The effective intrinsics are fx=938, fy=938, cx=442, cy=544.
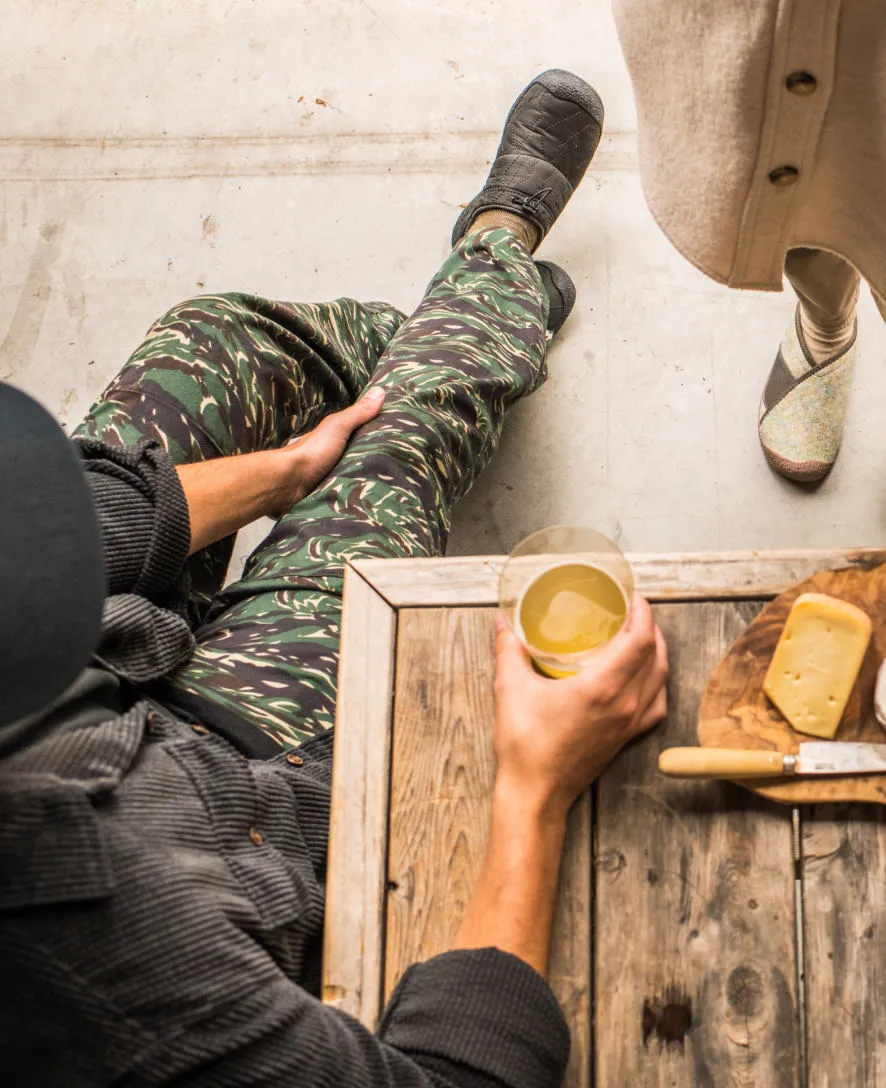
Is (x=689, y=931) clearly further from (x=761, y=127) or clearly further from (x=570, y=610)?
(x=761, y=127)

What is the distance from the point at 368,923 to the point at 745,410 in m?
1.07

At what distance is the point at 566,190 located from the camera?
1.55m

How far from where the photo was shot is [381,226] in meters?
1.67

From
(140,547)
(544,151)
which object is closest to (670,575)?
(140,547)

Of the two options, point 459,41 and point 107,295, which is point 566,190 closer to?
point 459,41

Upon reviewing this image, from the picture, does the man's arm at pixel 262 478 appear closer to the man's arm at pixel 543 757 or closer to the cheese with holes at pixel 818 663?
the man's arm at pixel 543 757

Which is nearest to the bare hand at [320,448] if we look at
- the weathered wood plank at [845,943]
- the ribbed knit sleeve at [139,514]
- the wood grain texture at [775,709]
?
the ribbed knit sleeve at [139,514]

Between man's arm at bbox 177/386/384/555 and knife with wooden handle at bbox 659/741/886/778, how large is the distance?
59 cm

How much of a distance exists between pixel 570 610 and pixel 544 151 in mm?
1012

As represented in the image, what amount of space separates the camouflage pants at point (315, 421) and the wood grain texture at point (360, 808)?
178mm

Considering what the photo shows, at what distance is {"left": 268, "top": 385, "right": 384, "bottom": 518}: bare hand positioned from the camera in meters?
1.21

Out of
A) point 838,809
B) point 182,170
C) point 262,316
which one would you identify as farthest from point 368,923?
point 182,170

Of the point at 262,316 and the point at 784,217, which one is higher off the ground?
the point at 262,316

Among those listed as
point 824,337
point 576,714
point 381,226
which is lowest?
point 576,714
